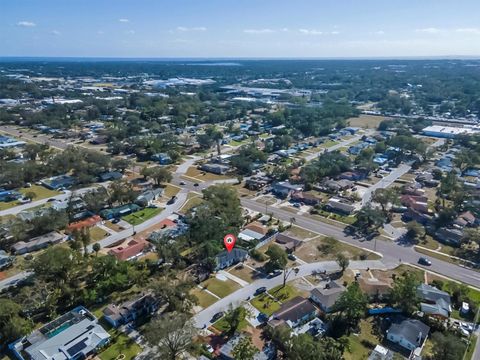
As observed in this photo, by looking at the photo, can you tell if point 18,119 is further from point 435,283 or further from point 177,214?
point 435,283

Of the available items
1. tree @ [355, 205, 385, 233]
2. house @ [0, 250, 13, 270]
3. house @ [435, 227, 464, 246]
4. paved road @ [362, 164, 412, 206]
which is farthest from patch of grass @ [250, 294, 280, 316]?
paved road @ [362, 164, 412, 206]

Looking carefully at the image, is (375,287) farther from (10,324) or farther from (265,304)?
(10,324)

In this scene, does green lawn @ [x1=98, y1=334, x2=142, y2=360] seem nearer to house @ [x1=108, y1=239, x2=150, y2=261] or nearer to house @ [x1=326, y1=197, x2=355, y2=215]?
house @ [x1=108, y1=239, x2=150, y2=261]

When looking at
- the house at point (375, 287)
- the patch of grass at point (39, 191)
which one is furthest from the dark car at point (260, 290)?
the patch of grass at point (39, 191)

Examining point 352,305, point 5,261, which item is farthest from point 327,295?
point 5,261

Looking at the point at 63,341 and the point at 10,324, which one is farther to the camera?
the point at 10,324

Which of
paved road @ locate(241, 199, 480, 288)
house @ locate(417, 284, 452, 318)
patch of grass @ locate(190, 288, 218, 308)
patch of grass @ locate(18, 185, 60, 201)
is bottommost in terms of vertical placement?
paved road @ locate(241, 199, 480, 288)

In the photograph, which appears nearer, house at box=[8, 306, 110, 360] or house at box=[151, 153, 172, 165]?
house at box=[8, 306, 110, 360]
